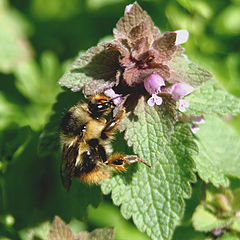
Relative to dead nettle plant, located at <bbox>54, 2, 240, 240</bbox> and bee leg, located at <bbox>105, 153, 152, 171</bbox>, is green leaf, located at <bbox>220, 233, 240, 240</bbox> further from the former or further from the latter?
bee leg, located at <bbox>105, 153, 152, 171</bbox>

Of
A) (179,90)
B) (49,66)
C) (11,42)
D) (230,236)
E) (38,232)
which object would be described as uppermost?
(11,42)

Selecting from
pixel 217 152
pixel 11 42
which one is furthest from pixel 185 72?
pixel 11 42

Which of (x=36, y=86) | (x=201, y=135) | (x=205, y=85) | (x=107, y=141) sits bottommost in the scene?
(x=107, y=141)

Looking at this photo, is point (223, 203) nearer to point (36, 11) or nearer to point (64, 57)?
point (64, 57)

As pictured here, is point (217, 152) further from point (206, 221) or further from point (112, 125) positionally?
point (112, 125)

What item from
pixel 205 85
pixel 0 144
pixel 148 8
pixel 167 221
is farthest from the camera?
pixel 148 8

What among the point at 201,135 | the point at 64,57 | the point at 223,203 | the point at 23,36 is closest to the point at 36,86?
the point at 64,57
